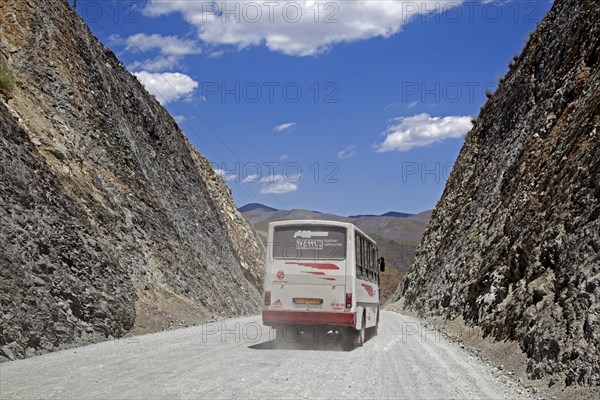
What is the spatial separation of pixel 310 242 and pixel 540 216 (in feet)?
21.7

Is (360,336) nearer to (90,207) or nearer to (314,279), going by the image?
(314,279)

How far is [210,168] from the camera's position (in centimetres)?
5338

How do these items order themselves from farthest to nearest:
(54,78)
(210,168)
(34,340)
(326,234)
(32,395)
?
(210,168) → (54,78) → (326,234) → (34,340) → (32,395)

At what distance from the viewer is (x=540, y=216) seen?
16.9 meters

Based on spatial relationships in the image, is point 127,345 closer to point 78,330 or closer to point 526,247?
point 78,330

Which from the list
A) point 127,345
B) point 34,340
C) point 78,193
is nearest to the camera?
point 34,340

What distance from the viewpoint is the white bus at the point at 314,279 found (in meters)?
15.6

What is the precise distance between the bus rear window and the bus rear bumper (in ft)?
4.81

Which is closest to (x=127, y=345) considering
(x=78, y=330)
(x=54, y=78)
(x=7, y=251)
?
(x=78, y=330)

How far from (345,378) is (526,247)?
339 inches

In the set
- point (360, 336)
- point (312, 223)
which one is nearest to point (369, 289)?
point (360, 336)

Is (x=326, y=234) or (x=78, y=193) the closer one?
(x=326, y=234)

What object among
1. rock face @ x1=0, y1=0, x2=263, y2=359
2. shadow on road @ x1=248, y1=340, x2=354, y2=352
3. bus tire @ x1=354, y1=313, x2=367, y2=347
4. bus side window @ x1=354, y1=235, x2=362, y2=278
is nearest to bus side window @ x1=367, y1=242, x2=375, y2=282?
bus side window @ x1=354, y1=235, x2=362, y2=278

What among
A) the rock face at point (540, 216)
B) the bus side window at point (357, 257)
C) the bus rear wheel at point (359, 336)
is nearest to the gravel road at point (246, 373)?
the bus rear wheel at point (359, 336)
